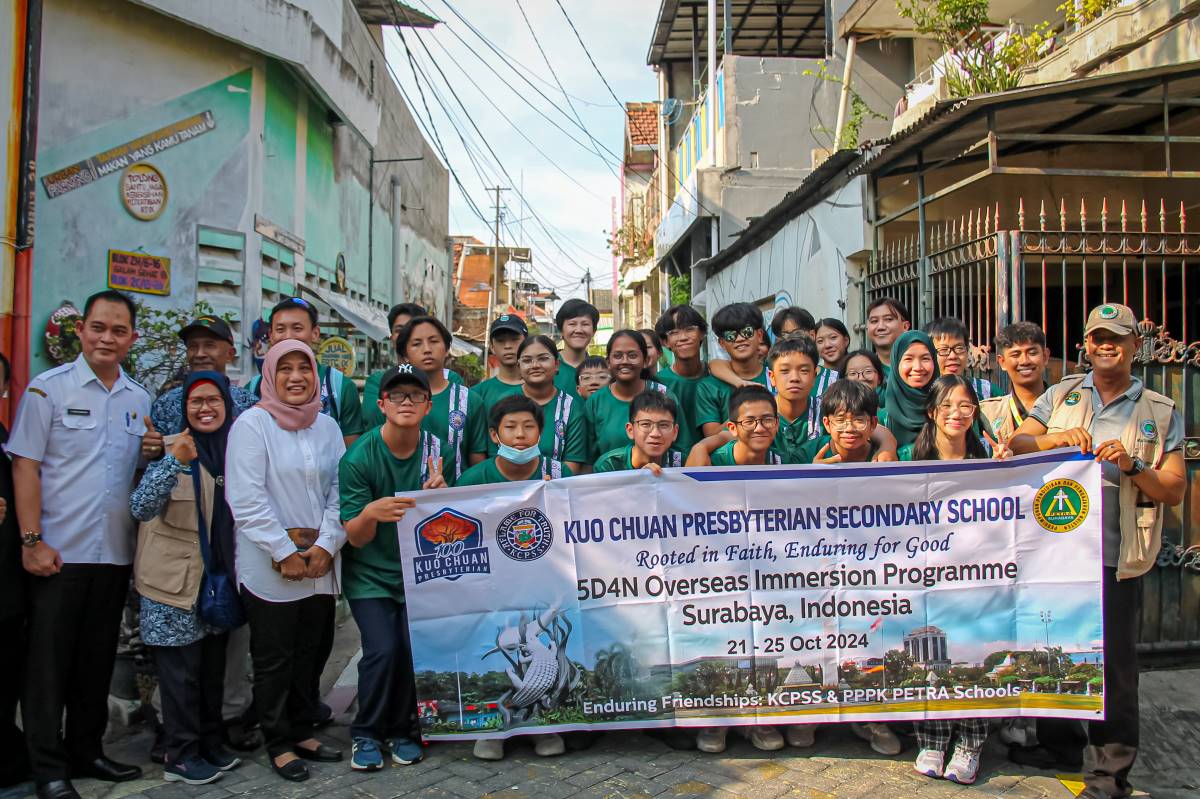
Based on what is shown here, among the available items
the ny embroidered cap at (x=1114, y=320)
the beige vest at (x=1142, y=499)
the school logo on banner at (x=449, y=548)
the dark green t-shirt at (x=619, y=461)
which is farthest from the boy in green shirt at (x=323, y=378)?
the beige vest at (x=1142, y=499)

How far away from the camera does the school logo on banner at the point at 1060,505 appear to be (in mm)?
3643

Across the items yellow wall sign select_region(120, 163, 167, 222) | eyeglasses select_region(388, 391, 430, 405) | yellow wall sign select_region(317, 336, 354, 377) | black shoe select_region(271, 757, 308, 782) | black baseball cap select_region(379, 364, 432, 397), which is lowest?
black shoe select_region(271, 757, 308, 782)

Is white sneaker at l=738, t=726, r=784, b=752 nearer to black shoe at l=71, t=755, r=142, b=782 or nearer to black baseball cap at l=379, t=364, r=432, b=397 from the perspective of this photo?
black baseball cap at l=379, t=364, r=432, b=397

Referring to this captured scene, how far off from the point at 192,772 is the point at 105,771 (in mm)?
366

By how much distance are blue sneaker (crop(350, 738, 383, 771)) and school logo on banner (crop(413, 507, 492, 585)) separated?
2.36ft

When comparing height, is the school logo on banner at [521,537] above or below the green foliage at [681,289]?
below

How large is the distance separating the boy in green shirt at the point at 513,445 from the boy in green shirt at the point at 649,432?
37 cm

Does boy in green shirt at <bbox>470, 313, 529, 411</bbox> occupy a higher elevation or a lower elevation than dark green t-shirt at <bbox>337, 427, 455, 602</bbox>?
higher

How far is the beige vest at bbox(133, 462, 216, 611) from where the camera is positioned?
3555 mm

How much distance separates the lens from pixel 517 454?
12.5 ft

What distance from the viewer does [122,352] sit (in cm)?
371

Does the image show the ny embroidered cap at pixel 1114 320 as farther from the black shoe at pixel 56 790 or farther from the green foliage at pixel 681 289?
the green foliage at pixel 681 289

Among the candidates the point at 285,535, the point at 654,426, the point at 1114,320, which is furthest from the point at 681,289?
the point at 285,535

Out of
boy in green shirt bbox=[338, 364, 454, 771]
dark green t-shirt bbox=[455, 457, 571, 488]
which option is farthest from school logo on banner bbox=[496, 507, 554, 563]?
boy in green shirt bbox=[338, 364, 454, 771]
